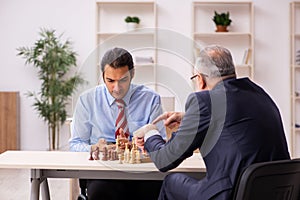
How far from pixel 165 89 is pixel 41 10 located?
1.74 metres

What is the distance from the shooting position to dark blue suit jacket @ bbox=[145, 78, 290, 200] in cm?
186

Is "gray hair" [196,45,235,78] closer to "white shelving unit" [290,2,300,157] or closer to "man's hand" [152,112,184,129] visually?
"man's hand" [152,112,184,129]

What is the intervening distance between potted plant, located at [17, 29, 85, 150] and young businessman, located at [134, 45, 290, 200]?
3823 mm

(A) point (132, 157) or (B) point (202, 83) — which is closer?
(B) point (202, 83)

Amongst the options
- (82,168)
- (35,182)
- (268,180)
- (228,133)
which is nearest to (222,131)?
(228,133)

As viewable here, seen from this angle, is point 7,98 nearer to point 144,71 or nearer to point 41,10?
point 41,10

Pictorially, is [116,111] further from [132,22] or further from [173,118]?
[132,22]

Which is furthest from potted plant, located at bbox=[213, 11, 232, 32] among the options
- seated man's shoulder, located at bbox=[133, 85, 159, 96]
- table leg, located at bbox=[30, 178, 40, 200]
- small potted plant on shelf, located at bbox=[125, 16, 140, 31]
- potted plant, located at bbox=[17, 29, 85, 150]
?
table leg, located at bbox=[30, 178, 40, 200]

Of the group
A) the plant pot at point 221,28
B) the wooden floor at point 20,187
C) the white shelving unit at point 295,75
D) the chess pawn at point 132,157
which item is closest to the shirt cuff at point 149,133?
the chess pawn at point 132,157

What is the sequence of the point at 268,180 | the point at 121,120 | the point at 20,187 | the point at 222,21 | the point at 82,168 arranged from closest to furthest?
1. the point at 268,180
2. the point at 82,168
3. the point at 121,120
4. the point at 20,187
5. the point at 222,21

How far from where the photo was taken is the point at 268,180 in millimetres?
1809

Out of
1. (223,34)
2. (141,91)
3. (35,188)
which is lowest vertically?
(35,188)

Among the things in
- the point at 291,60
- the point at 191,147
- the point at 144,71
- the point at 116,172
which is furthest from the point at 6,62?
the point at 191,147

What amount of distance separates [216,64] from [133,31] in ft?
12.9
